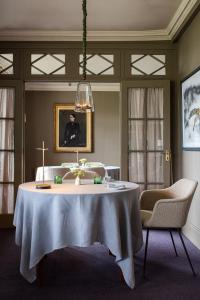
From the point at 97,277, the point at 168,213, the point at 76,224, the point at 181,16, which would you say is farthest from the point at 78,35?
the point at 97,277

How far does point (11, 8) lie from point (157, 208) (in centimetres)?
291

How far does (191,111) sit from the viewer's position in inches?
161

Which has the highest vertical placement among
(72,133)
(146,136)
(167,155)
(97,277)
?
(72,133)

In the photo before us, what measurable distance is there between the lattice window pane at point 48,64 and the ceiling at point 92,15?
37 cm

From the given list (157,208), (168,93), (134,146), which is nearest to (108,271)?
(157,208)

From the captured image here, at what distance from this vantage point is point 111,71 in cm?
488

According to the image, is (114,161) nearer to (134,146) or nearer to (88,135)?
(88,135)

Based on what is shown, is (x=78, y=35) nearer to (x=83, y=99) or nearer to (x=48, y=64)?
(x=48, y=64)

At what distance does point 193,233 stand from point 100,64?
265 cm

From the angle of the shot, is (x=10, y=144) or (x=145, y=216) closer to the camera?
(x=145, y=216)

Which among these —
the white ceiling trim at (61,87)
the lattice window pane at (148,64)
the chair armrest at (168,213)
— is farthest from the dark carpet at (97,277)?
the white ceiling trim at (61,87)

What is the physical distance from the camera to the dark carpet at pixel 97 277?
8.70 feet

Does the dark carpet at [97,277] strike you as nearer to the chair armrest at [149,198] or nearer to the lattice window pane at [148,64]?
the chair armrest at [149,198]

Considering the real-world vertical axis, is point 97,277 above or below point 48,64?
below
